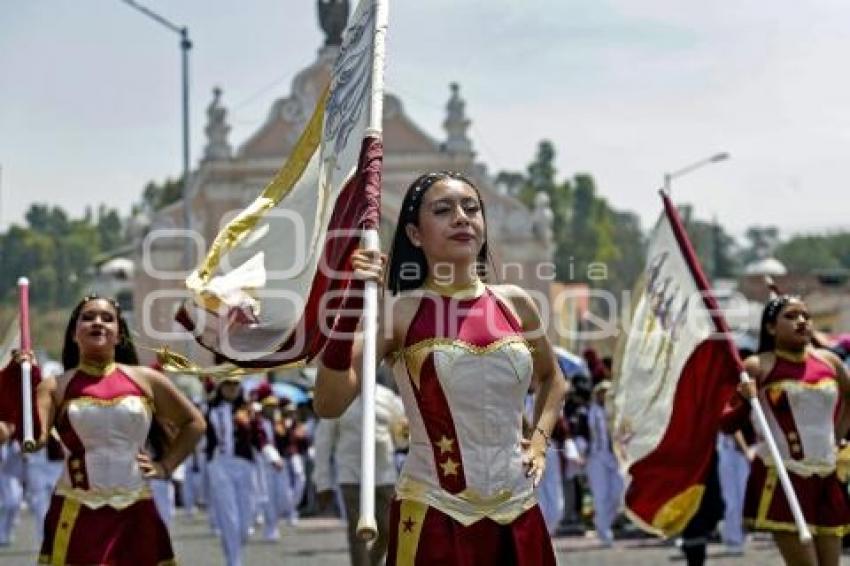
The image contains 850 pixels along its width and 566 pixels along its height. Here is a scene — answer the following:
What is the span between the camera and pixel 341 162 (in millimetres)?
7391

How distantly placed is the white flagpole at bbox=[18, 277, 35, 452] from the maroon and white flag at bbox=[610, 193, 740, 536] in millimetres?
3663

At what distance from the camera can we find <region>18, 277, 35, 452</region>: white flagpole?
31.0 feet

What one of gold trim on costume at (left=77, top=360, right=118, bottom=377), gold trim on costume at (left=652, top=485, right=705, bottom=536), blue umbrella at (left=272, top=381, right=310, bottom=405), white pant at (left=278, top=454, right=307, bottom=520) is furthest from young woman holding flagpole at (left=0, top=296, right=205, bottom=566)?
blue umbrella at (left=272, top=381, right=310, bottom=405)

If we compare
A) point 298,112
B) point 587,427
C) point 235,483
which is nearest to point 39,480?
point 235,483

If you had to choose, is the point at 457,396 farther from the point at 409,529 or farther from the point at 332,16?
the point at 332,16

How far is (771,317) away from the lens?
37.0 feet

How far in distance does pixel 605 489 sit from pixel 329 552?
335 centimetres

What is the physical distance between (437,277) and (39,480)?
14.7 meters

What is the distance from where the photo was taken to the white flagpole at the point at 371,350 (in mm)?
5750

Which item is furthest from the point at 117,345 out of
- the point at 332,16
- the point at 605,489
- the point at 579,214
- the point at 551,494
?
the point at 579,214

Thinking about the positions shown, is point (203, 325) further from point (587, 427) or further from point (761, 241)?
point (761, 241)

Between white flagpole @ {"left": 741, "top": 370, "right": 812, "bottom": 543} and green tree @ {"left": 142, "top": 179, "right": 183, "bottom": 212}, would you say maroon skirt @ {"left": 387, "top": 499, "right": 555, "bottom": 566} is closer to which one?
white flagpole @ {"left": 741, "top": 370, "right": 812, "bottom": 543}

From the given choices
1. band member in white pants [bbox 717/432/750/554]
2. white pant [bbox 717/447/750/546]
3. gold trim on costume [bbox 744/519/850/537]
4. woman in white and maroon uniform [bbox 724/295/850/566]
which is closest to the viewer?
gold trim on costume [bbox 744/519/850/537]

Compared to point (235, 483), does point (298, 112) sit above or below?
above
